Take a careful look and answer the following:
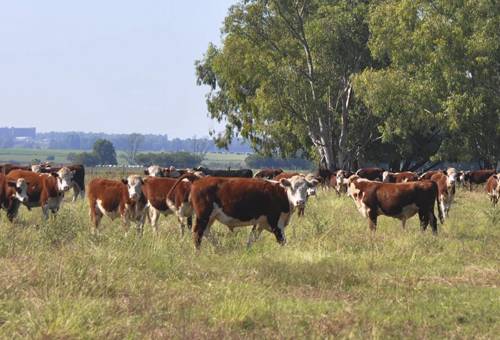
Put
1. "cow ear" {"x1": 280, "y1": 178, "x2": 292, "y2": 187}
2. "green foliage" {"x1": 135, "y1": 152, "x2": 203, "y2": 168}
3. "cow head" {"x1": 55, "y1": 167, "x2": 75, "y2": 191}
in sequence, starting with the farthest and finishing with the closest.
Answer: "green foliage" {"x1": 135, "y1": 152, "x2": 203, "y2": 168} → "cow head" {"x1": 55, "y1": 167, "x2": 75, "y2": 191} → "cow ear" {"x1": 280, "y1": 178, "x2": 292, "y2": 187}

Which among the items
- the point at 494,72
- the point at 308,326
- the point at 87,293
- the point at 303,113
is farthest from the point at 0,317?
the point at 303,113

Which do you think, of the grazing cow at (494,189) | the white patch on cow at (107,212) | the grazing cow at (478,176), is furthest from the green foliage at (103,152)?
the white patch on cow at (107,212)

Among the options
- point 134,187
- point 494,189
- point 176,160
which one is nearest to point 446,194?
point 494,189

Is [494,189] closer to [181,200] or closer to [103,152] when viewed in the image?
[181,200]

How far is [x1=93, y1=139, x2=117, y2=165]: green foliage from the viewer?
601ft

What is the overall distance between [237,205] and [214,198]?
439mm

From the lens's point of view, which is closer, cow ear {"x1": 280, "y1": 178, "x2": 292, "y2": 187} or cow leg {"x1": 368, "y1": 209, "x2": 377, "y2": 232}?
cow ear {"x1": 280, "y1": 178, "x2": 292, "y2": 187}

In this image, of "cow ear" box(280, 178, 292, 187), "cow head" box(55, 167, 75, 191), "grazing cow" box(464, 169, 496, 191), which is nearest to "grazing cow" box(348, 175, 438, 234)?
"cow ear" box(280, 178, 292, 187)

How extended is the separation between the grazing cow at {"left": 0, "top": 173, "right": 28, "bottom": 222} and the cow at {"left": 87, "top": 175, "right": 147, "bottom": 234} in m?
2.17

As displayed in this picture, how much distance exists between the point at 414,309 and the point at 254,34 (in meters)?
35.9

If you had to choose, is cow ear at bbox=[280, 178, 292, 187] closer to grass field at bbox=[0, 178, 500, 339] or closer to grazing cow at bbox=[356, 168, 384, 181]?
grass field at bbox=[0, 178, 500, 339]

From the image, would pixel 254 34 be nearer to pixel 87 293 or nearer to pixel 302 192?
pixel 302 192

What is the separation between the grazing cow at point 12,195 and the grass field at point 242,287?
4.63m

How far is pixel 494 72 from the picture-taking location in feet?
118
